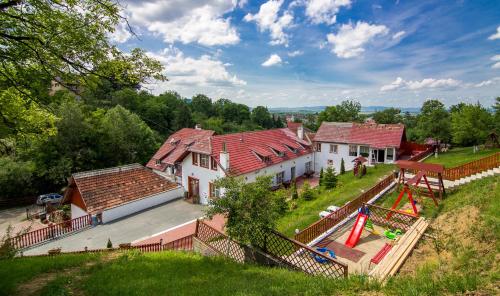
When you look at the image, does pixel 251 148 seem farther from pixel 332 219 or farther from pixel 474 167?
pixel 474 167

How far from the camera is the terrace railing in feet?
26.0

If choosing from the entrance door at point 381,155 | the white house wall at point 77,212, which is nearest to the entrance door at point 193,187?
the white house wall at point 77,212

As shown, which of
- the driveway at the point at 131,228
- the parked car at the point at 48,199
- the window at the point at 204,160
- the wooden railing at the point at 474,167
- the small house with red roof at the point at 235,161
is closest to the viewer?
the wooden railing at the point at 474,167

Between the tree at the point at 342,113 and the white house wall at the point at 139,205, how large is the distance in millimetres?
47818

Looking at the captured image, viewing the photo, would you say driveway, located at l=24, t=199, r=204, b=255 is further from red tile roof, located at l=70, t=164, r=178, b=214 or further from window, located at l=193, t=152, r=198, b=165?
window, located at l=193, t=152, r=198, b=165

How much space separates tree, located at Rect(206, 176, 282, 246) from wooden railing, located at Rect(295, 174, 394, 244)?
12.4 ft

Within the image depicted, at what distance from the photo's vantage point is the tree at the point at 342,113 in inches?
2472

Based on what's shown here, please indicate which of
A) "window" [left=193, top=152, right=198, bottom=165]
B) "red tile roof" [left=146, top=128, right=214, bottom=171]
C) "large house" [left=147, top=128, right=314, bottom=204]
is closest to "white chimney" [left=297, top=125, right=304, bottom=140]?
"large house" [left=147, top=128, right=314, bottom=204]

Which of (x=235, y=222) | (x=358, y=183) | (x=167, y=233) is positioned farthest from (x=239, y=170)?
(x=235, y=222)

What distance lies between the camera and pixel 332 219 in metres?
13.5

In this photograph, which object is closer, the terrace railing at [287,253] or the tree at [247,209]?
the terrace railing at [287,253]

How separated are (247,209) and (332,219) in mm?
6992

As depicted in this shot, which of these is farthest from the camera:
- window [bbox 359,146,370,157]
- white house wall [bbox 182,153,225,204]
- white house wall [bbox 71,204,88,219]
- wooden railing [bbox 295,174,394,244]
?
window [bbox 359,146,370,157]

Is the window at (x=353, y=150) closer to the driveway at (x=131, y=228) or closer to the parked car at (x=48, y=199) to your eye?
the driveway at (x=131, y=228)
